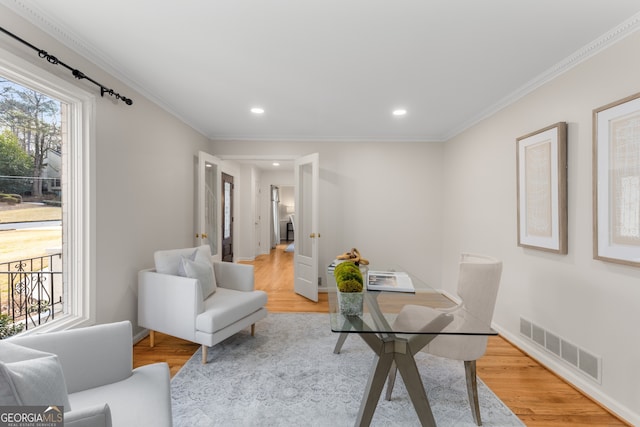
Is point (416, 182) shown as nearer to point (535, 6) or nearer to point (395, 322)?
point (535, 6)

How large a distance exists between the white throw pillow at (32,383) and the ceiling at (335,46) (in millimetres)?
1810

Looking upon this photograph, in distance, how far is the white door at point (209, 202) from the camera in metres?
3.83

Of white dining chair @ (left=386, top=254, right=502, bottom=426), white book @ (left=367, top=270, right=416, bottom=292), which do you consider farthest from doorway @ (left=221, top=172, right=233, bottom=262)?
white dining chair @ (left=386, top=254, right=502, bottom=426)

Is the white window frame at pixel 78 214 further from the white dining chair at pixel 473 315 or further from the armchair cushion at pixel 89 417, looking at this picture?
the white dining chair at pixel 473 315

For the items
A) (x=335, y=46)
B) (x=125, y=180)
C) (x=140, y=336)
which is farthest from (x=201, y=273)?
(x=335, y=46)

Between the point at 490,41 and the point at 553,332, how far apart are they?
226 centimetres

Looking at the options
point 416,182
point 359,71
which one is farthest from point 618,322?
point 416,182

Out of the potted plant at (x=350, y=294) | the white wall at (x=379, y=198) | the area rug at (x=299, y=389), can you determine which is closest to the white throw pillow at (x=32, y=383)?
Result: the area rug at (x=299, y=389)

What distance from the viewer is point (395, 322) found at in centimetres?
163

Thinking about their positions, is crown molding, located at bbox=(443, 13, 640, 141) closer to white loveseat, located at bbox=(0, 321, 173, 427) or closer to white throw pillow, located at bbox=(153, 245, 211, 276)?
white loveseat, located at bbox=(0, 321, 173, 427)

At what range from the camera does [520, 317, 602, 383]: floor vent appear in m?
2.03

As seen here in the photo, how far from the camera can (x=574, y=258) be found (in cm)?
222

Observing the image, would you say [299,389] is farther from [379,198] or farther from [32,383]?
[379,198]

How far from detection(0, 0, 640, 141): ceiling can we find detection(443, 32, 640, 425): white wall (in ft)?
0.65
